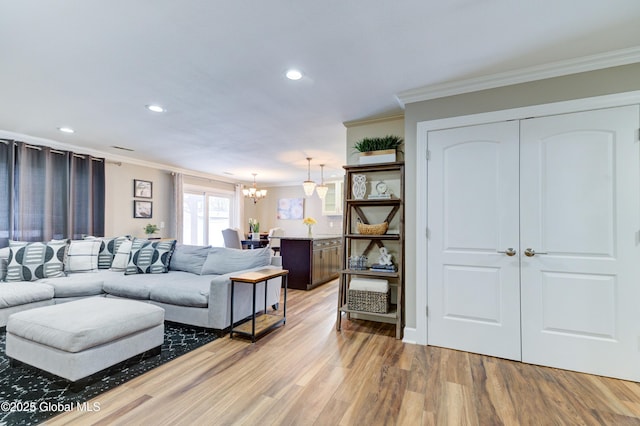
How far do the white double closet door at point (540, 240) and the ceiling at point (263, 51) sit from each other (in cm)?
64

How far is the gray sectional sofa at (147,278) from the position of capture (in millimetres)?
3076

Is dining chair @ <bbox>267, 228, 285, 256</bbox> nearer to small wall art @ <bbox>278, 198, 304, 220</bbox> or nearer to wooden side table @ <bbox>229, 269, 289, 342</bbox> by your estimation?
small wall art @ <bbox>278, 198, 304, 220</bbox>

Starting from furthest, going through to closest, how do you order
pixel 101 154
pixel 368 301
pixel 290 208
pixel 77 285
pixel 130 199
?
pixel 290 208 → pixel 130 199 → pixel 101 154 → pixel 77 285 → pixel 368 301

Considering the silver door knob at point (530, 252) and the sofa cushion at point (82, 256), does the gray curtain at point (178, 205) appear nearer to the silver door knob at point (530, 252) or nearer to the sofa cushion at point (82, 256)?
the sofa cushion at point (82, 256)

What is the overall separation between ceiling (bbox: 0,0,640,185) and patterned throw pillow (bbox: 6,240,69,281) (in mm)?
1588

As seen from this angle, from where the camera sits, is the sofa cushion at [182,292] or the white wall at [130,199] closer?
the sofa cushion at [182,292]

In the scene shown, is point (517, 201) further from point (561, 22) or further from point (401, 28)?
point (401, 28)

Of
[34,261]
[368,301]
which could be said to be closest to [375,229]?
[368,301]

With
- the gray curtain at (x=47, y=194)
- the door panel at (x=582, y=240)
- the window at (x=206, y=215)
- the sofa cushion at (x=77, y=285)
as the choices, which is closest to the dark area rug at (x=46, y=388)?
the sofa cushion at (x=77, y=285)

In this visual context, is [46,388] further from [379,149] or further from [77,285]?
[379,149]

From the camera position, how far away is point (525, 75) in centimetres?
251

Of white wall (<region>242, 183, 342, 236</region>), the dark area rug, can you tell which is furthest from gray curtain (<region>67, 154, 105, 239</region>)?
white wall (<region>242, 183, 342, 236</region>)

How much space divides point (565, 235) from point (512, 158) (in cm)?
76

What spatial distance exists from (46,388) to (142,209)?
448 cm
